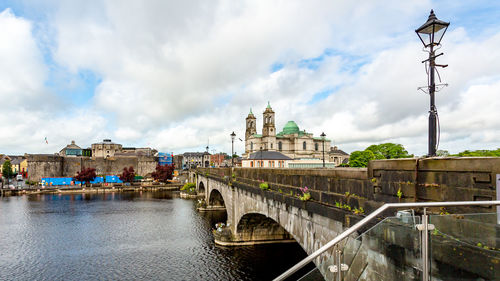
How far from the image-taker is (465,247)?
11.6 feet

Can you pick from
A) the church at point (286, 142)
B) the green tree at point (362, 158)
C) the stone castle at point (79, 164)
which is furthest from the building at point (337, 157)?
the stone castle at point (79, 164)

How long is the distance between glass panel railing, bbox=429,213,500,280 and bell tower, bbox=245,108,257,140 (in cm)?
12250

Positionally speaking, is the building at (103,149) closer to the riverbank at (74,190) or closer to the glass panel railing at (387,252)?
the riverbank at (74,190)

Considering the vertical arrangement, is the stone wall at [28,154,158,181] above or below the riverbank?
above

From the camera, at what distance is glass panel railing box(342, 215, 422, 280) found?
12.7 feet

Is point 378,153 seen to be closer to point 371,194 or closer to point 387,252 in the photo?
point 371,194

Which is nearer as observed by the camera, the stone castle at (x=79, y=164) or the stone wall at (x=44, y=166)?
the stone wall at (x=44, y=166)

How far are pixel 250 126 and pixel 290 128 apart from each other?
1789 centimetres

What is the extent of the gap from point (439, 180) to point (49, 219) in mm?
47669

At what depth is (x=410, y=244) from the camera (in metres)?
3.90

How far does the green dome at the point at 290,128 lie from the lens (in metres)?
Result: 124

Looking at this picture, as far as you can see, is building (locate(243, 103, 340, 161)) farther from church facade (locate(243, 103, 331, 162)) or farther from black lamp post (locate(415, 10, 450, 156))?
black lamp post (locate(415, 10, 450, 156))

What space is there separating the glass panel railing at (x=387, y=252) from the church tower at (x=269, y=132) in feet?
355

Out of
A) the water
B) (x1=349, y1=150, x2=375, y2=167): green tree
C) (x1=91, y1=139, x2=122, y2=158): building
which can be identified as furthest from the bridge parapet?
(x1=91, y1=139, x2=122, y2=158): building
